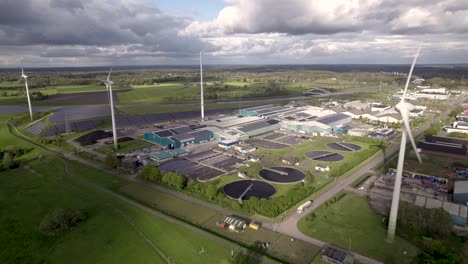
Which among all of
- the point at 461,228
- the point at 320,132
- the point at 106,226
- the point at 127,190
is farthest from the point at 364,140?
the point at 106,226

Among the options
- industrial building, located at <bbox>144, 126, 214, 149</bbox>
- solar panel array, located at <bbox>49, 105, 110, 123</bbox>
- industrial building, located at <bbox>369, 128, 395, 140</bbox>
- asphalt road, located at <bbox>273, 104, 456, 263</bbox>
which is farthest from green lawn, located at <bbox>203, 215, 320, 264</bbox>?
solar panel array, located at <bbox>49, 105, 110, 123</bbox>

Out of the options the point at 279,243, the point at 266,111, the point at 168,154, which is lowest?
the point at 279,243

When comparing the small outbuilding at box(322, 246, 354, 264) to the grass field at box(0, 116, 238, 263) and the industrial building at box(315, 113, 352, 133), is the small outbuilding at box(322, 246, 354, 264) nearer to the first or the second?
the grass field at box(0, 116, 238, 263)

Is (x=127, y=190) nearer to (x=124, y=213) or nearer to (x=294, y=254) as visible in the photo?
(x=124, y=213)

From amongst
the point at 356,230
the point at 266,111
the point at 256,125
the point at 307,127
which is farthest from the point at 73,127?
the point at 356,230

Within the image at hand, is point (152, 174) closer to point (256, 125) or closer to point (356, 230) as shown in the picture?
point (356, 230)

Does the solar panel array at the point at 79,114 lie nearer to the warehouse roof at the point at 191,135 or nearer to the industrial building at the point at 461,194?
the warehouse roof at the point at 191,135
